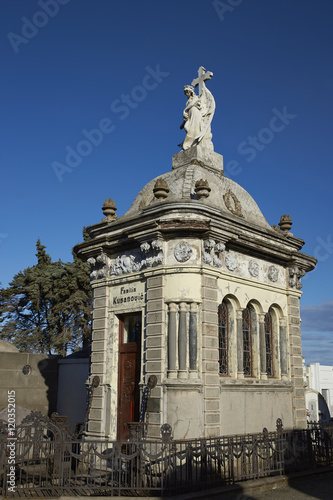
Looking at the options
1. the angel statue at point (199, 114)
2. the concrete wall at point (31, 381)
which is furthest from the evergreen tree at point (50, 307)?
the angel statue at point (199, 114)

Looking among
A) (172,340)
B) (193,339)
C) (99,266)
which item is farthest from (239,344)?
(99,266)

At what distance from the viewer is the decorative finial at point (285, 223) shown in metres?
16.5

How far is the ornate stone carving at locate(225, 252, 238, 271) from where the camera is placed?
1341cm

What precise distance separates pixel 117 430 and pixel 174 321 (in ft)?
11.5

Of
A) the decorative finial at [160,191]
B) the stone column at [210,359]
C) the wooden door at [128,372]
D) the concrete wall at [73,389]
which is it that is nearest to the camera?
the stone column at [210,359]

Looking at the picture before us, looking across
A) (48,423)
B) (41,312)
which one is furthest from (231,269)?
(41,312)

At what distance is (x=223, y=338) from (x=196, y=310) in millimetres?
1769

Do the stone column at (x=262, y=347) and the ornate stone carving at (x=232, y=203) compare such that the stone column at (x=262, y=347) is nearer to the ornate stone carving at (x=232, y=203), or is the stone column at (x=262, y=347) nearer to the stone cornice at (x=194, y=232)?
the stone cornice at (x=194, y=232)

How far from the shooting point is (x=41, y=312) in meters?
36.0

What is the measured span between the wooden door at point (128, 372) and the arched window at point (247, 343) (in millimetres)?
3123

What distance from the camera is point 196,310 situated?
12133 millimetres

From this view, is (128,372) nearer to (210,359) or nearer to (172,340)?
(172,340)

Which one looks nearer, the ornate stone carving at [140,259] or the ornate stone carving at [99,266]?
the ornate stone carving at [140,259]

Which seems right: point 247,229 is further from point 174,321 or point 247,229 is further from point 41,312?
point 41,312
